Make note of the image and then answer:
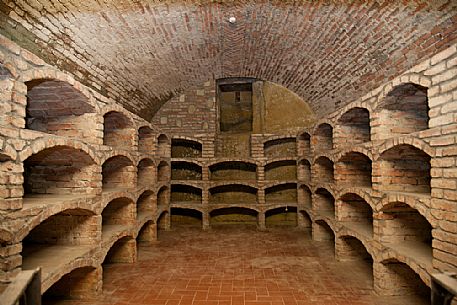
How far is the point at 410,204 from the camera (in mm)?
3365

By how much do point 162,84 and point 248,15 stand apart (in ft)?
11.7

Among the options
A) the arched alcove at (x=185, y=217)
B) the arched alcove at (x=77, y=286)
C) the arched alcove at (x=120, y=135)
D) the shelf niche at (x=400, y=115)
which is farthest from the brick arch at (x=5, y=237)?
the arched alcove at (x=185, y=217)

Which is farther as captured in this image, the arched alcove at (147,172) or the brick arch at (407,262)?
the arched alcove at (147,172)

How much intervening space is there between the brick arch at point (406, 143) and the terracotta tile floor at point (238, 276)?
2.14 metres

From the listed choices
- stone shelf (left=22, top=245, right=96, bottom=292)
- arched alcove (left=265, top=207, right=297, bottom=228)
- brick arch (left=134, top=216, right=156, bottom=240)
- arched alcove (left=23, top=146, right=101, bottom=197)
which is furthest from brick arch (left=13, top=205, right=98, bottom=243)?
arched alcove (left=265, top=207, right=297, bottom=228)

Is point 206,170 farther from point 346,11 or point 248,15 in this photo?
point 346,11

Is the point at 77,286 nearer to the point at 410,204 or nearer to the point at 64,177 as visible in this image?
the point at 64,177

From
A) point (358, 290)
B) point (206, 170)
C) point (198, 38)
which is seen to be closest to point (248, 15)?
point (198, 38)

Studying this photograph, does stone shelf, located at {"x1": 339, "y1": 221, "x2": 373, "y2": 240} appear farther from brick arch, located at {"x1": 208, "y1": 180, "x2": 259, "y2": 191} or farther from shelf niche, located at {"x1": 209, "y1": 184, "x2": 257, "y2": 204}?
shelf niche, located at {"x1": 209, "y1": 184, "x2": 257, "y2": 204}

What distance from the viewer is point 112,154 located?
4613mm

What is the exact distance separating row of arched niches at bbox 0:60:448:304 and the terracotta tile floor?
42cm

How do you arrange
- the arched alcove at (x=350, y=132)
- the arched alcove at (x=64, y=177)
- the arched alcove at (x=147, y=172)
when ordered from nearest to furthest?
the arched alcove at (x=64, y=177) < the arched alcove at (x=350, y=132) < the arched alcove at (x=147, y=172)

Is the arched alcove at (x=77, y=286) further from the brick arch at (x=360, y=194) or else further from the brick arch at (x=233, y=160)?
the brick arch at (x=233, y=160)

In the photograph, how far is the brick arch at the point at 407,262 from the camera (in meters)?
3.07
